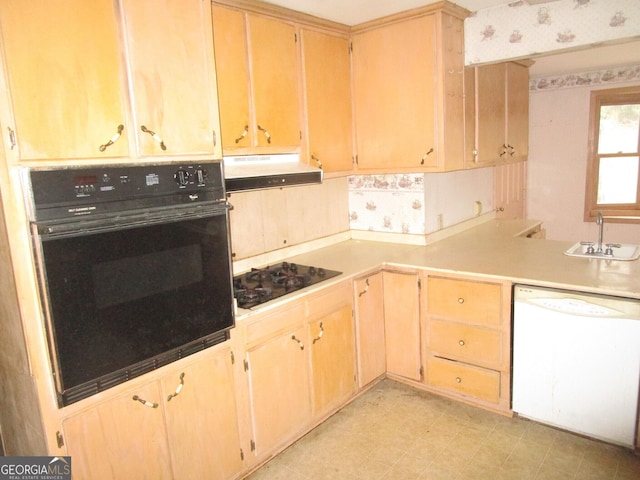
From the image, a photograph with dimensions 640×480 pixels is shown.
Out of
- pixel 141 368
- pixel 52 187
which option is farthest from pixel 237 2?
pixel 141 368

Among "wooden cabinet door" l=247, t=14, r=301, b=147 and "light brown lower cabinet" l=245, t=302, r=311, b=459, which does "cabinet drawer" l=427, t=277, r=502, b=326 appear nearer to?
"light brown lower cabinet" l=245, t=302, r=311, b=459

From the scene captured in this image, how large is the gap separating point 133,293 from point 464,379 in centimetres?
202

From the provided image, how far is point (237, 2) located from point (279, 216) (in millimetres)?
1265

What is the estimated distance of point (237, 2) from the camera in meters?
2.26

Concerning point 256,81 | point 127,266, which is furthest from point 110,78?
point 256,81

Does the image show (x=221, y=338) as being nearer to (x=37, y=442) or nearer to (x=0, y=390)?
(x=37, y=442)

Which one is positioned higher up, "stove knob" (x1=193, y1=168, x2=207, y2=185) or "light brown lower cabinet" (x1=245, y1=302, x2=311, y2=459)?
"stove knob" (x1=193, y1=168, x2=207, y2=185)

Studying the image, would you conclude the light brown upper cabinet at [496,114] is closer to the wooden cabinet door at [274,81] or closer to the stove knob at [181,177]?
the wooden cabinet door at [274,81]

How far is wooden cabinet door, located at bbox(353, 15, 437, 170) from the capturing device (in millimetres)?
2793

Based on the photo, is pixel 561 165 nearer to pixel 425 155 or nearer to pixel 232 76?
pixel 425 155

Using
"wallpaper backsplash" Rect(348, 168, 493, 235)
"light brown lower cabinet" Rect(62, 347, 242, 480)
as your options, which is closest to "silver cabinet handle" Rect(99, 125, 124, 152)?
"light brown lower cabinet" Rect(62, 347, 242, 480)

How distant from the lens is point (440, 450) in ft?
7.74

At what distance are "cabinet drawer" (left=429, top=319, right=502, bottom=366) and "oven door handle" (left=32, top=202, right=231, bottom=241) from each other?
160cm

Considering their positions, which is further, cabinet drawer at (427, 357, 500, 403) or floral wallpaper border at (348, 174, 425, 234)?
floral wallpaper border at (348, 174, 425, 234)
